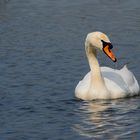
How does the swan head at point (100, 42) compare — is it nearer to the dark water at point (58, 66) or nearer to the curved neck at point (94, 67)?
the curved neck at point (94, 67)

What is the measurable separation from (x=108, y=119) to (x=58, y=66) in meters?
4.18

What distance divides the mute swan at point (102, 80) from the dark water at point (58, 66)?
240mm

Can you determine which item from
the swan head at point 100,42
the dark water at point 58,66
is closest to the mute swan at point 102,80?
the swan head at point 100,42

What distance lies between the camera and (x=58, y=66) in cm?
1961

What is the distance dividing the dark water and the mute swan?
0.24 m

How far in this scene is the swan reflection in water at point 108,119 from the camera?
48.1ft

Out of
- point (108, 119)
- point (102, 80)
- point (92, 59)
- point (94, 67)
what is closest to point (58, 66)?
point (92, 59)

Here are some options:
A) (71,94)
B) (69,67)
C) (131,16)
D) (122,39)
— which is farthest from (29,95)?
(131,16)

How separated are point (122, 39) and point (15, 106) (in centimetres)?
624

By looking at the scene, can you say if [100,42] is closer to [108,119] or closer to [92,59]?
[92,59]

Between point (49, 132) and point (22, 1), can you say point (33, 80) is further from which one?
point (22, 1)

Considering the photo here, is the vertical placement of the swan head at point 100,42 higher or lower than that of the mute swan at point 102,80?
higher

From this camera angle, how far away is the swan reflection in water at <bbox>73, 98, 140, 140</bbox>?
14.7m

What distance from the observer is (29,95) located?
1745cm
